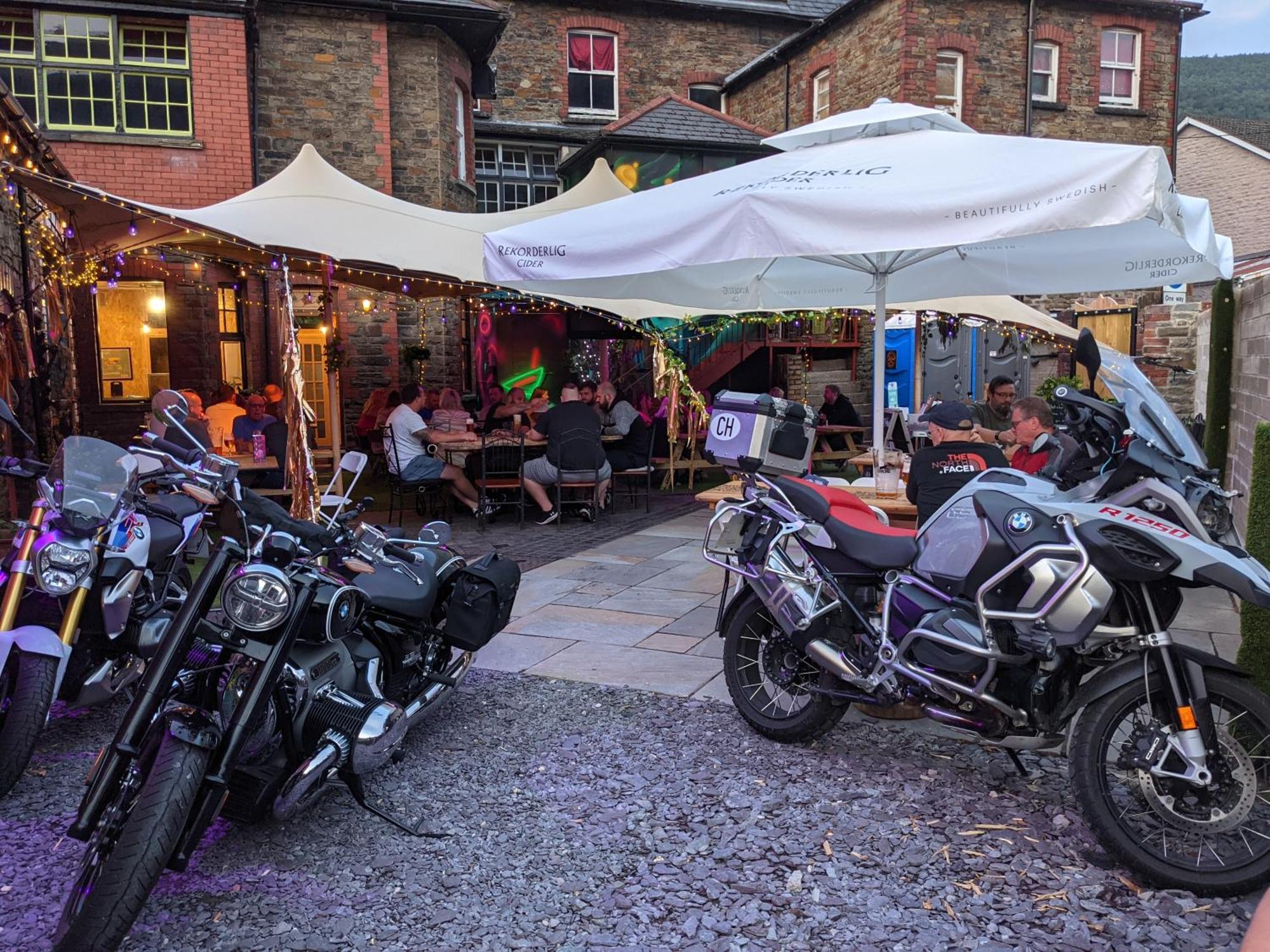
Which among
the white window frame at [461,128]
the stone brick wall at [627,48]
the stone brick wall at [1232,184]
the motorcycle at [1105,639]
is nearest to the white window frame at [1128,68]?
the stone brick wall at [1232,184]

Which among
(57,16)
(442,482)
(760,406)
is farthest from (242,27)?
(760,406)

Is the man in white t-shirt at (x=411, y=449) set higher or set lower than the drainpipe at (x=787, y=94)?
lower

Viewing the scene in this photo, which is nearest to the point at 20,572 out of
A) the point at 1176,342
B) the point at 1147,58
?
the point at 1176,342

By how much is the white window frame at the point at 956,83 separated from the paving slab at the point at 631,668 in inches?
621

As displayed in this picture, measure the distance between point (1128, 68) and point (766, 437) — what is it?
19.4m

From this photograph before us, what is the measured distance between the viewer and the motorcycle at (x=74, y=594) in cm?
316

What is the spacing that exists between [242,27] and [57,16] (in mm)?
2400

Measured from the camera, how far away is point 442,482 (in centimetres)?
934

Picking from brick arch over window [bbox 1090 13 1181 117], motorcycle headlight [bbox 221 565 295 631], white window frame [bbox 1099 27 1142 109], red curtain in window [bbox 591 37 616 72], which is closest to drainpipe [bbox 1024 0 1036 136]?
brick arch over window [bbox 1090 13 1181 117]

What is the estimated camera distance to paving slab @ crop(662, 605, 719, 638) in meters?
5.35

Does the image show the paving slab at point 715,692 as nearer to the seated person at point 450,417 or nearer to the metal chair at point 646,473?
the metal chair at point 646,473

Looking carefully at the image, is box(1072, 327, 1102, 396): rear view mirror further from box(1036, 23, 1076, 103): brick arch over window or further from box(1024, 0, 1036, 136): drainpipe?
box(1036, 23, 1076, 103): brick arch over window

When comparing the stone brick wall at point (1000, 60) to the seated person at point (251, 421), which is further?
the stone brick wall at point (1000, 60)

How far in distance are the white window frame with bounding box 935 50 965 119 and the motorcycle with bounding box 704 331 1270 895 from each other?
16607 millimetres
